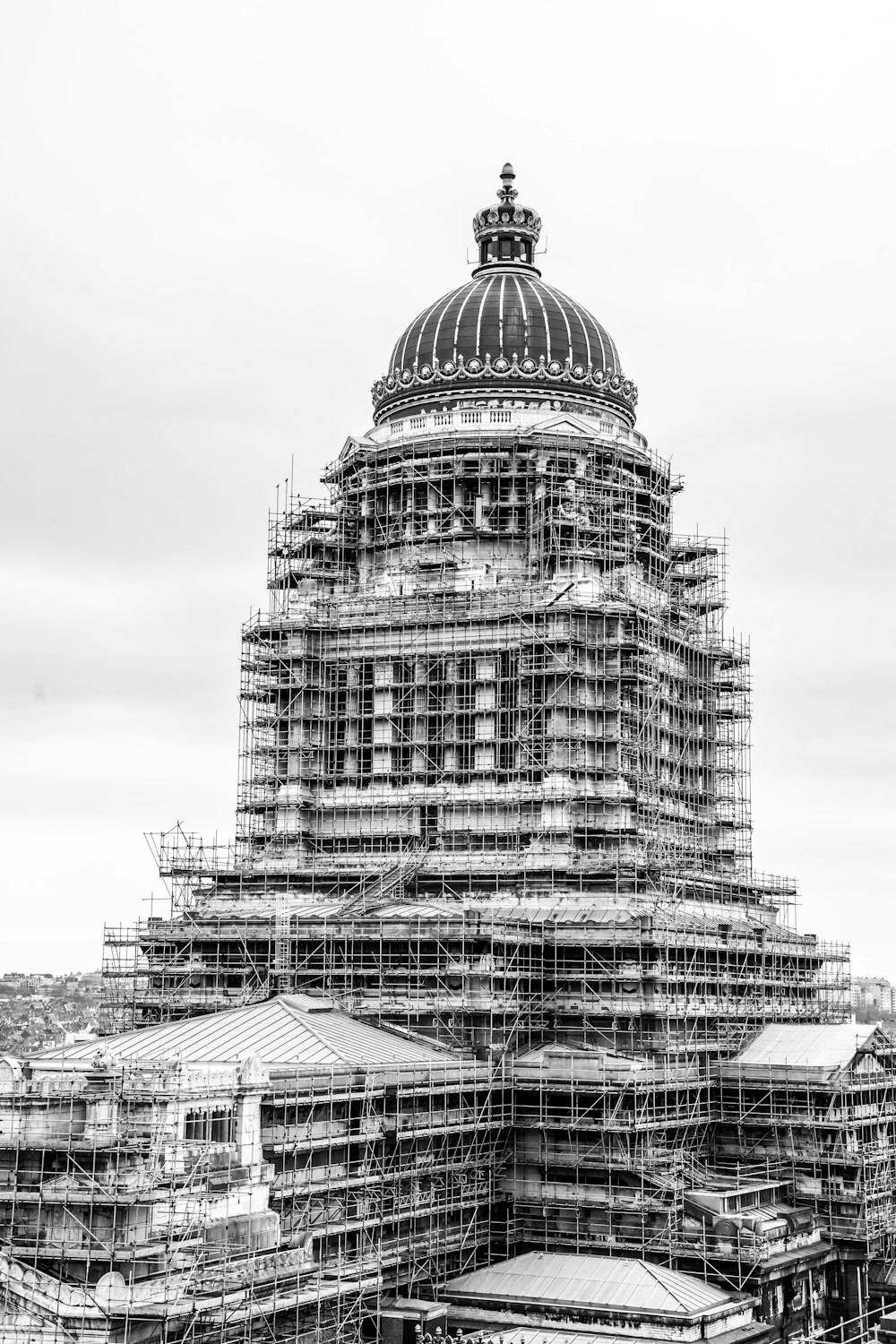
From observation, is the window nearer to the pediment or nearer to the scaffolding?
the scaffolding

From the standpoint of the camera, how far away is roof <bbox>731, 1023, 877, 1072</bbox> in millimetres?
94562

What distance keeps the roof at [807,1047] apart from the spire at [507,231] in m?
56.6

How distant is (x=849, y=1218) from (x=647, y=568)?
1722 inches

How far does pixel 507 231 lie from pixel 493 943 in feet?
187

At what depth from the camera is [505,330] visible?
118938 mm

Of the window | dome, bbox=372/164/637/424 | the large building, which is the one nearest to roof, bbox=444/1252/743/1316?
the large building

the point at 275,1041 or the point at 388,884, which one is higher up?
the point at 388,884

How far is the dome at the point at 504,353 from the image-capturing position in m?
118

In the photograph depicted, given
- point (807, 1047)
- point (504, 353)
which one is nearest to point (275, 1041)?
point (807, 1047)

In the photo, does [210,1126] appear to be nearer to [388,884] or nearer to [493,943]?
[493,943]

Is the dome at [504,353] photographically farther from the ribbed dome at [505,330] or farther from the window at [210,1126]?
the window at [210,1126]

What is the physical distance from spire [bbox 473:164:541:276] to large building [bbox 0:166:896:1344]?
0.27m

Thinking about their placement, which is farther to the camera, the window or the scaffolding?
the window

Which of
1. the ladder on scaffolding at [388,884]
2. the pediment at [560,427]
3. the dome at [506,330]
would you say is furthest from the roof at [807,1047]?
the dome at [506,330]
